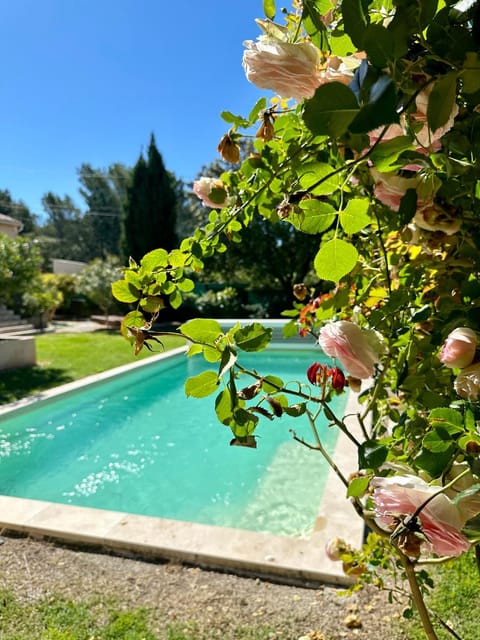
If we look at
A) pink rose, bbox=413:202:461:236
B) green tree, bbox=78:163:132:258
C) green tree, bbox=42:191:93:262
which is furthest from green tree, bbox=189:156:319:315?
green tree, bbox=42:191:93:262

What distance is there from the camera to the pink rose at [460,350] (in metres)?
0.61

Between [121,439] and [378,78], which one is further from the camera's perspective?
[121,439]

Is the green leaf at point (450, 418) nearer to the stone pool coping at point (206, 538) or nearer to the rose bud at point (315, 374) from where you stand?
the rose bud at point (315, 374)

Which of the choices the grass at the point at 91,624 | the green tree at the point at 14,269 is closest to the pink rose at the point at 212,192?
the grass at the point at 91,624

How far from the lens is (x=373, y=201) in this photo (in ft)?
3.47

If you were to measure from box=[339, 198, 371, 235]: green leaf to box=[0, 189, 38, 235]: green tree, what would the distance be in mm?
46171

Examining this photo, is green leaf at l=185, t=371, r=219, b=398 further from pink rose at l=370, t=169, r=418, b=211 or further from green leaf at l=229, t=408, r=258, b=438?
pink rose at l=370, t=169, r=418, b=211

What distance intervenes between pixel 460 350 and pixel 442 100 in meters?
0.33

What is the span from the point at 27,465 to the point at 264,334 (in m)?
5.17

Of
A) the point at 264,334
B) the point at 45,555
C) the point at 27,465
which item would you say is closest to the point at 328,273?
the point at 264,334

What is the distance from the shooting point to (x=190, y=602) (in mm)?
2266

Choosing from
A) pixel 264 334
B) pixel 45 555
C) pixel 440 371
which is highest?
pixel 264 334

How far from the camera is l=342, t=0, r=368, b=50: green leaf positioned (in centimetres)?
45

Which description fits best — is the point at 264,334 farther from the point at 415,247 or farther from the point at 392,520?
the point at 415,247
